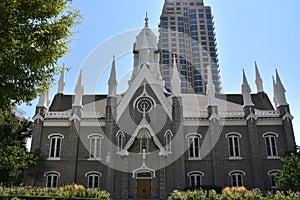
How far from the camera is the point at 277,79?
3375cm

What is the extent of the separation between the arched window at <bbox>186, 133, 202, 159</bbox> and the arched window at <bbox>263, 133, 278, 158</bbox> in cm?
744

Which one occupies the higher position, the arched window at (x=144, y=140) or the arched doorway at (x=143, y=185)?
the arched window at (x=144, y=140)

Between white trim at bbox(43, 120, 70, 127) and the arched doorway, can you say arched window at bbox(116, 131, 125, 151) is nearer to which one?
the arched doorway

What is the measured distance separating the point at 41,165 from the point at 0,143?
22.0 feet

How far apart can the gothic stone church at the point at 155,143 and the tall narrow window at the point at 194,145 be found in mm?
108

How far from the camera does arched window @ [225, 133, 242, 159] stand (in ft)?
99.3

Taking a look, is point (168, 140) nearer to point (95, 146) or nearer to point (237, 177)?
point (95, 146)

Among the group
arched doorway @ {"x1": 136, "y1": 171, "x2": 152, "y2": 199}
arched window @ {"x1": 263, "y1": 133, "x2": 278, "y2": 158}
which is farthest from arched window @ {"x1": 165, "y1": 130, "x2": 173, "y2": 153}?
arched window @ {"x1": 263, "y1": 133, "x2": 278, "y2": 158}

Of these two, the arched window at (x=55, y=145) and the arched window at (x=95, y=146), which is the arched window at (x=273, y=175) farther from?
the arched window at (x=55, y=145)

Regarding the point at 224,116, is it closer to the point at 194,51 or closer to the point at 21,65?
the point at 21,65

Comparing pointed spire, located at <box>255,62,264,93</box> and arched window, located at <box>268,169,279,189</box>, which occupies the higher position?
pointed spire, located at <box>255,62,264,93</box>

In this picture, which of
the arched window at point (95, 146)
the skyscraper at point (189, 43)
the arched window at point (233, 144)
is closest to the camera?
the arched window at point (95, 146)

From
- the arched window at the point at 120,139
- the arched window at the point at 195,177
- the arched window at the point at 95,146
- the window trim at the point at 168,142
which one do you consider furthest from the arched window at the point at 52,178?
the arched window at the point at 195,177

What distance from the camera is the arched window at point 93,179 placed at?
95.3 feet
